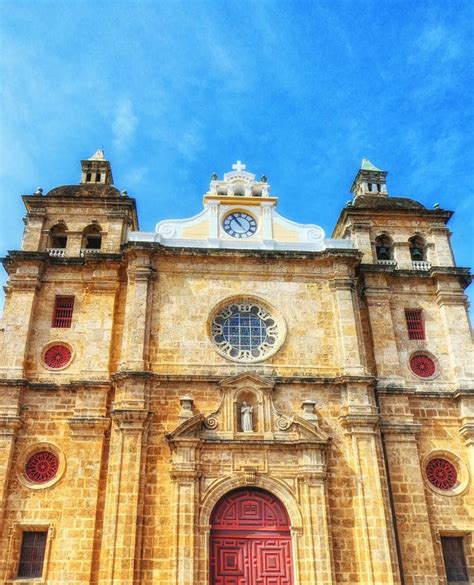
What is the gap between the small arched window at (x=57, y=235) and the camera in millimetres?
22469

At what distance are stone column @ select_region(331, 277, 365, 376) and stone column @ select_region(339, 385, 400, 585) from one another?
0.77 m

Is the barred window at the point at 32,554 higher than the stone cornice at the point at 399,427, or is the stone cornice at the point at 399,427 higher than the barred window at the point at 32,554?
the stone cornice at the point at 399,427

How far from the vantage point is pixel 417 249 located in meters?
23.7

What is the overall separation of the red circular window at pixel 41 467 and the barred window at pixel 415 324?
12.3 meters

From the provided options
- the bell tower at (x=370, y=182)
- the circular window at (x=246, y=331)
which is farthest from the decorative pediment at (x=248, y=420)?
the bell tower at (x=370, y=182)

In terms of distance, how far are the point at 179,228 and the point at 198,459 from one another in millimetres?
8388

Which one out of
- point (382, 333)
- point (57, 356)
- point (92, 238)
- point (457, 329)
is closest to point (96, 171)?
point (92, 238)

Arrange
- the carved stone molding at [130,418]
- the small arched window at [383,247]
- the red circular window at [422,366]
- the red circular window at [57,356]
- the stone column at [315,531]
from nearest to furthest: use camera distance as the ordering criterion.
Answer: the stone column at [315,531], the carved stone molding at [130,418], the red circular window at [57,356], the red circular window at [422,366], the small arched window at [383,247]

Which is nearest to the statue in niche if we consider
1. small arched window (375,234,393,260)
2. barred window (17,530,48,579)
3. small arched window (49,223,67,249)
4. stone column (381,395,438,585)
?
stone column (381,395,438,585)

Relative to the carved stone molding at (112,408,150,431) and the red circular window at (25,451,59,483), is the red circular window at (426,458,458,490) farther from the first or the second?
the red circular window at (25,451,59,483)

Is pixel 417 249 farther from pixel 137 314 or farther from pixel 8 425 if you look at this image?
pixel 8 425

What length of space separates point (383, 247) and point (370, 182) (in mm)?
3917

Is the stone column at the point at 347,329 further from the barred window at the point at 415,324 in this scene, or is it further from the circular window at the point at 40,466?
the circular window at the point at 40,466

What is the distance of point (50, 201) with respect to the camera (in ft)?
74.7
